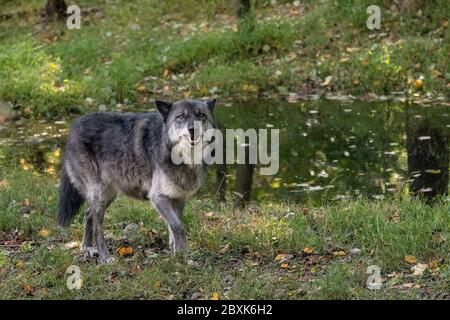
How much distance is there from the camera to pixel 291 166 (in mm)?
11039

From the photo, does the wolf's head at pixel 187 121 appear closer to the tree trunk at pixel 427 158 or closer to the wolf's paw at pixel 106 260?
the wolf's paw at pixel 106 260

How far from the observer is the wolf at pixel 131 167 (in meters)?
7.02

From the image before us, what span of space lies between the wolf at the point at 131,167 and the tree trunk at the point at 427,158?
3.15 m

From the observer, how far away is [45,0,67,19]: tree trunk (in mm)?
19250

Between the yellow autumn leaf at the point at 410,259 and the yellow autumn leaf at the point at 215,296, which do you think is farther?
the yellow autumn leaf at the point at 410,259

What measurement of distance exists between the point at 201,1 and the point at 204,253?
1241 cm

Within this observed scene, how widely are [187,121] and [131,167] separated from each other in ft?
2.79

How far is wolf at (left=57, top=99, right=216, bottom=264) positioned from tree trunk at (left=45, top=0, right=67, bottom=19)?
1243 cm

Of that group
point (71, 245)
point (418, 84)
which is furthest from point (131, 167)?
point (418, 84)

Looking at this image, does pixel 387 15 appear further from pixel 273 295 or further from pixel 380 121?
pixel 273 295

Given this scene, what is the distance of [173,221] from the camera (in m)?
7.04

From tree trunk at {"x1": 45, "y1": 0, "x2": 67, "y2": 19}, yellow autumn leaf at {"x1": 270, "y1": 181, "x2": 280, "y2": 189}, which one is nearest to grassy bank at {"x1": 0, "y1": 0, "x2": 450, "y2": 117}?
tree trunk at {"x1": 45, "y1": 0, "x2": 67, "y2": 19}

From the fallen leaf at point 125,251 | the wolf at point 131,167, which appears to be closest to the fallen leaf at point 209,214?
the wolf at point 131,167

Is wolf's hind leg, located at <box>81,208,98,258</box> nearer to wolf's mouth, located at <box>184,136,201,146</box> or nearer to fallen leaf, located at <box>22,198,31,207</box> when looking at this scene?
wolf's mouth, located at <box>184,136,201,146</box>
